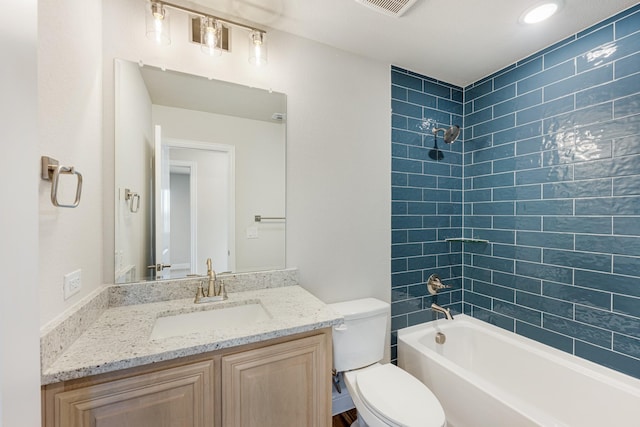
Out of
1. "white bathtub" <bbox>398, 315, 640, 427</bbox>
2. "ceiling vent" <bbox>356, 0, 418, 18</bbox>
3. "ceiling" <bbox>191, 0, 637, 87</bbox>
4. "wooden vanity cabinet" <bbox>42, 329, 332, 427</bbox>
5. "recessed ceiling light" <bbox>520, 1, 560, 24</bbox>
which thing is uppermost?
"ceiling" <bbox>191, 0, 637, 87</bbox>

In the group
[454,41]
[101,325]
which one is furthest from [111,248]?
[454,41]

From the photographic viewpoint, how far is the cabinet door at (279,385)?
101 cm

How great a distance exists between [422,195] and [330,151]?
0.86m

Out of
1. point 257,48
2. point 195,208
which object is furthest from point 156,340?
point 257,48

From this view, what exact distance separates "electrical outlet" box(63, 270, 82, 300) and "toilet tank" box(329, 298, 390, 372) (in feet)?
3.89

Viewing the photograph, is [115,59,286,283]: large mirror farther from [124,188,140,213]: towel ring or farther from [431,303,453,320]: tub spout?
[431,303,453,320]: tub spout

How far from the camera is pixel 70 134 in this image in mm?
986

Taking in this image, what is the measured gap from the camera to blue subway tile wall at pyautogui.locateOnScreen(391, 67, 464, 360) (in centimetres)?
205

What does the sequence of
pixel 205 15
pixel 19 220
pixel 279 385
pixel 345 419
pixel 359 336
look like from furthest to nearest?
pixel 345 419, pixel 359 336, pixel 205 15, pixel 279 385, pixel 19 220

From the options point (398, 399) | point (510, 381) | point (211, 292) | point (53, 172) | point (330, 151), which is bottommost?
point (510, 381)

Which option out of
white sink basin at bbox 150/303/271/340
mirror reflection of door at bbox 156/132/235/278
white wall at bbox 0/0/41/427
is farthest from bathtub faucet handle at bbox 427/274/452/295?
white wall at bbox 0/0/41/427

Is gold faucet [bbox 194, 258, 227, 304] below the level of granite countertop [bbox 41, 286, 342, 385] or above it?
above

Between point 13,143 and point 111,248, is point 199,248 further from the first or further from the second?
point 13,143

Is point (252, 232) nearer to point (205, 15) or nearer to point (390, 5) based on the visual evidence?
point (205, 15)
